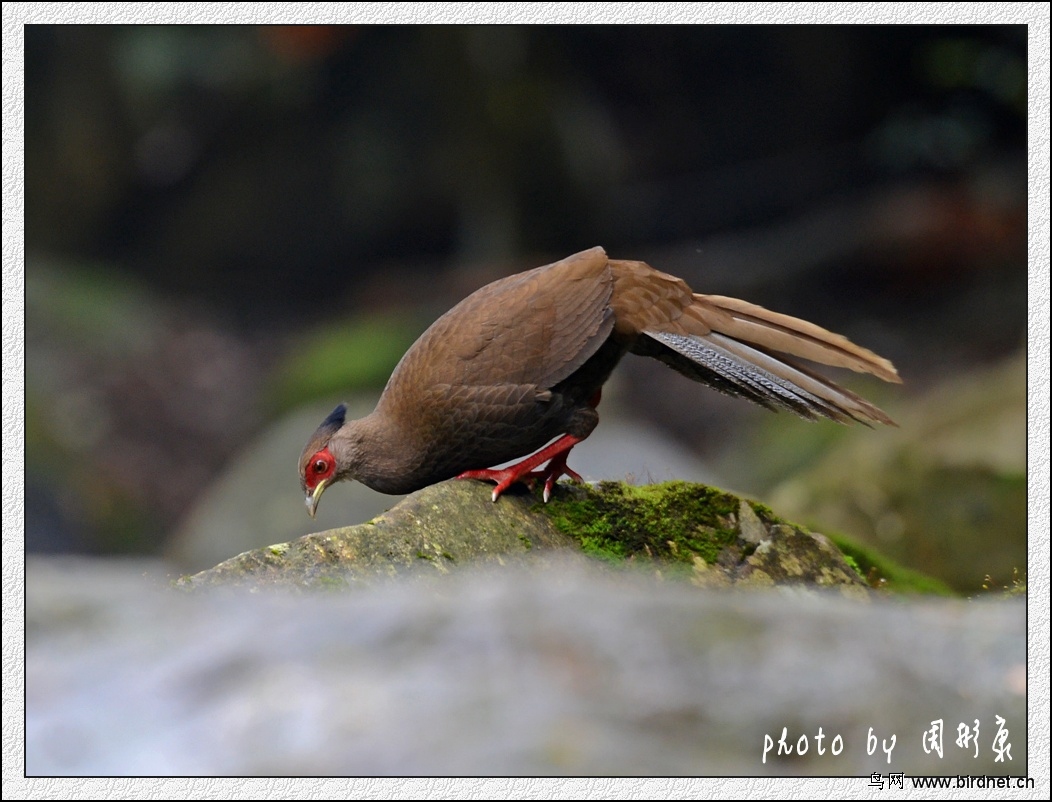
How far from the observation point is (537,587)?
2.17m

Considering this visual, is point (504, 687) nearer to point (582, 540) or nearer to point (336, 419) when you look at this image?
point (582, 540)

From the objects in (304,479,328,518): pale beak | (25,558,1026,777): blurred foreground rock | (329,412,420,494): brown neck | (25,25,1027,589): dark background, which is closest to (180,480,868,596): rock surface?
(329,412,420,494): brown neck

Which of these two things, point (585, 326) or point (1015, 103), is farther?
point (1015, 103)

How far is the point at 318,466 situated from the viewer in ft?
13.6

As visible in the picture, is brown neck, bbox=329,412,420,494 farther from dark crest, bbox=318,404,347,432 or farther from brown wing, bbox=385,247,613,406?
brown wing, bbox=385,247,613,406

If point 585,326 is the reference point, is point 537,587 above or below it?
below

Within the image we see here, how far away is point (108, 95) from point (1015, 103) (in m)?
10.2

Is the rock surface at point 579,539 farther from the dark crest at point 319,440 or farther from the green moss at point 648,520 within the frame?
the dark crest at point 319,440

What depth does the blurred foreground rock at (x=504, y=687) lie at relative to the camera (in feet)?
5.94

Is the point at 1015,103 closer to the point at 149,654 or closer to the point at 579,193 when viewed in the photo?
the point at 579,193

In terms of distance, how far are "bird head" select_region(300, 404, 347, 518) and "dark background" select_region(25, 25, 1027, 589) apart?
6784mm

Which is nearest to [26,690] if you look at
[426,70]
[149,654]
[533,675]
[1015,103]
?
[149,654]

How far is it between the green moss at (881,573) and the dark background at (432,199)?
19.6ft

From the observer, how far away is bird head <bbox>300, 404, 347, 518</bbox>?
13.5 ft
